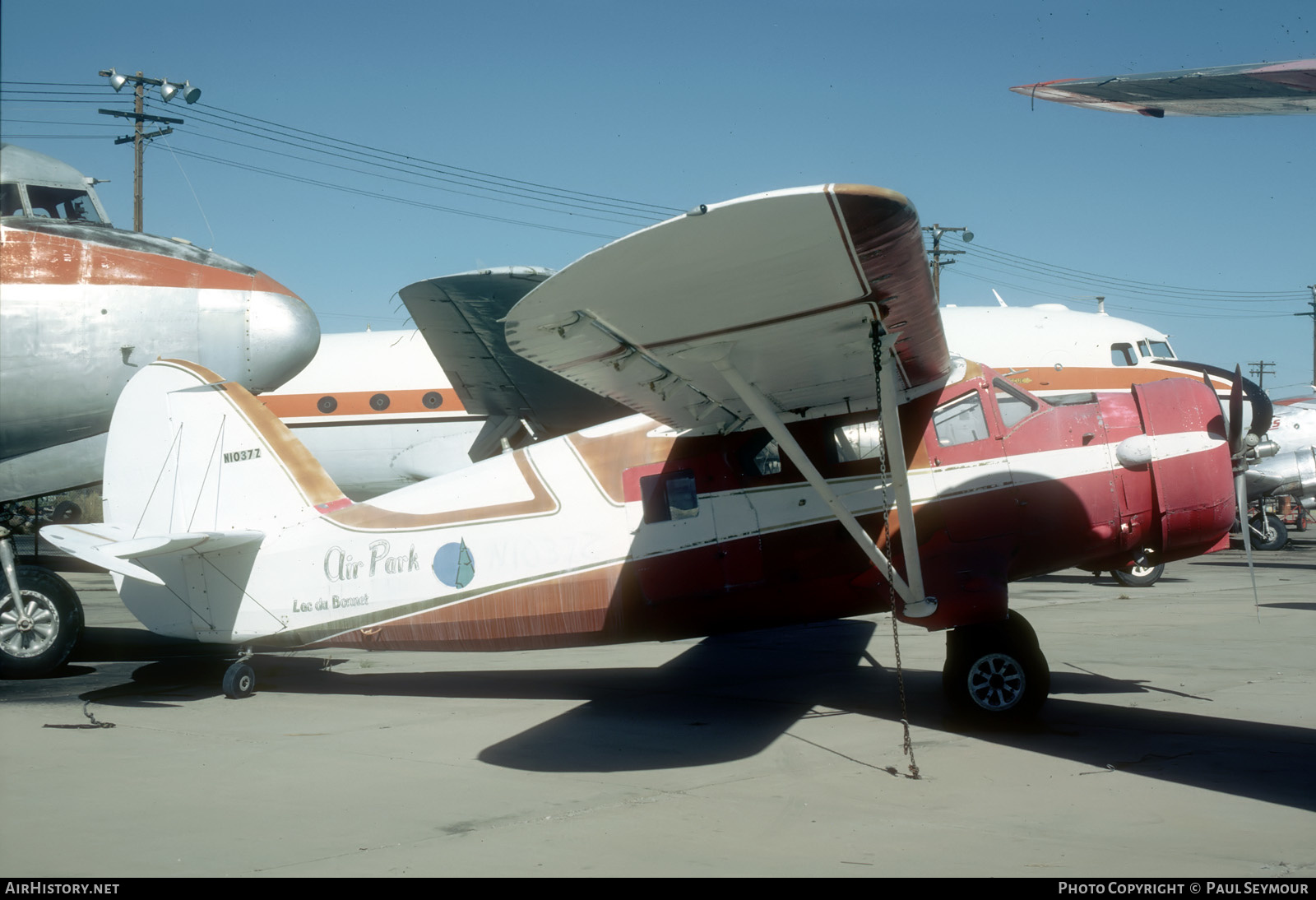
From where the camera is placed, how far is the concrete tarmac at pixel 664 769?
4.38 metres

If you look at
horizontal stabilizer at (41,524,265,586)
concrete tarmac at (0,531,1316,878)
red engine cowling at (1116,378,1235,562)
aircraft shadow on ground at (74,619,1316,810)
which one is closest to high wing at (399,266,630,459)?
horizontal stabilizer at (41,524,265,586)

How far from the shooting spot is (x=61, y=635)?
9664 millimetres

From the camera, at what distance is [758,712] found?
777 cm

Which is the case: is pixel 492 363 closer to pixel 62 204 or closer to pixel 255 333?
pixel 255 333

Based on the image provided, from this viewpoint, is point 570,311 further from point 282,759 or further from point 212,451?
point 212,451

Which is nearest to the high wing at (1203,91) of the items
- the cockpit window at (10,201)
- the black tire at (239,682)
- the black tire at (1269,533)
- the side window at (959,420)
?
the side window at (959,420)

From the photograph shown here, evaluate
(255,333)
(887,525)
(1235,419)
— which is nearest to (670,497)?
(887,525)

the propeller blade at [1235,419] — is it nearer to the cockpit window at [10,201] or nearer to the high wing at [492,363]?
the high wing at [492,363]

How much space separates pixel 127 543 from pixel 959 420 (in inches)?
270

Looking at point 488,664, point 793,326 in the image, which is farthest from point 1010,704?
point 488,664

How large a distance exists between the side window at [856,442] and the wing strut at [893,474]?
0.70 m

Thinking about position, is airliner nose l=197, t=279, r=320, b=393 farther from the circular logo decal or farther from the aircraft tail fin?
the circular logo decal

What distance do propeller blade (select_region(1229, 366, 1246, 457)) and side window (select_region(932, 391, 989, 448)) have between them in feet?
5.54
